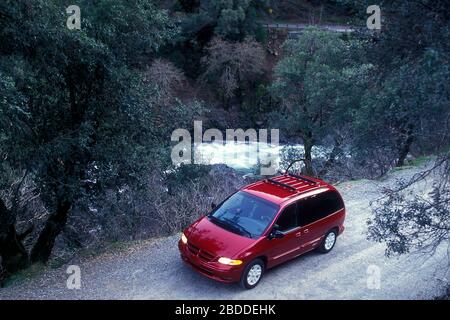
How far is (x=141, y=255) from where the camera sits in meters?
11.3

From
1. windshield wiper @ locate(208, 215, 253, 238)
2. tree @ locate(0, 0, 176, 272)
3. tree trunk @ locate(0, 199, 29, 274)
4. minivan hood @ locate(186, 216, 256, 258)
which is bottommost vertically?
tree trunk @ locate(0, 199, 29, 274)

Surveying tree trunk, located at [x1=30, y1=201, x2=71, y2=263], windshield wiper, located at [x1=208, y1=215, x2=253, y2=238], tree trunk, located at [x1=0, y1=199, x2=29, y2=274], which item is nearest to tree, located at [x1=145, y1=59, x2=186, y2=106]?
tree trunk, located at [x1=30, y1=201, x2=71, y2=263]

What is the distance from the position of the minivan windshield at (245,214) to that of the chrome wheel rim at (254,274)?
624mm

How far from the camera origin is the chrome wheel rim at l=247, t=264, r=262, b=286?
9414 mm

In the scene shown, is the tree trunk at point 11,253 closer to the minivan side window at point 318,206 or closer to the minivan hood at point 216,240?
the minivan hood at point 216,240

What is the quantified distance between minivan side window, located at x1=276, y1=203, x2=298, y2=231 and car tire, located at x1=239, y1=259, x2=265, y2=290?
2.85 ft

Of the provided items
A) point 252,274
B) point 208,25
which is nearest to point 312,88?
point 252,274

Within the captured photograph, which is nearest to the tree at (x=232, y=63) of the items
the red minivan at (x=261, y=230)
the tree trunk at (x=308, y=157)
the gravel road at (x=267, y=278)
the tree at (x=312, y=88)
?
the tree at (x=312, y=88)

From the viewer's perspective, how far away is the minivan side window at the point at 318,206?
10461 mm

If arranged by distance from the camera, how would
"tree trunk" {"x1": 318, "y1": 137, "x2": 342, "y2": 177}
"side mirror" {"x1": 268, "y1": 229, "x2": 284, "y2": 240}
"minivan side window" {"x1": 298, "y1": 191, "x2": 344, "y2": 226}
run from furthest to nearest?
"tree trunk" {"x1": 318, "y1": 137, "x2": 342, "y2": 177}
"minivan side window" {"x1": 298, "y1": 191, "x2": 344, "y2": 226}
"side mirror" {"x1": 268, "y1": 229, "x2": 284, "y2": 240}

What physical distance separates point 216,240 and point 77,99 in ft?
14.6

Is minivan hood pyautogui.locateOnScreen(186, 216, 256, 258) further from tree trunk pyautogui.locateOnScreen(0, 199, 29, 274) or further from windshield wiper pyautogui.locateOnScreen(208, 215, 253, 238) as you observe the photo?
tree trunk pyautogui.locateOnScreen(0, 199, 29, 274)

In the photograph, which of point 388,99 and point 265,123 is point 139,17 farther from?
point 265,123
